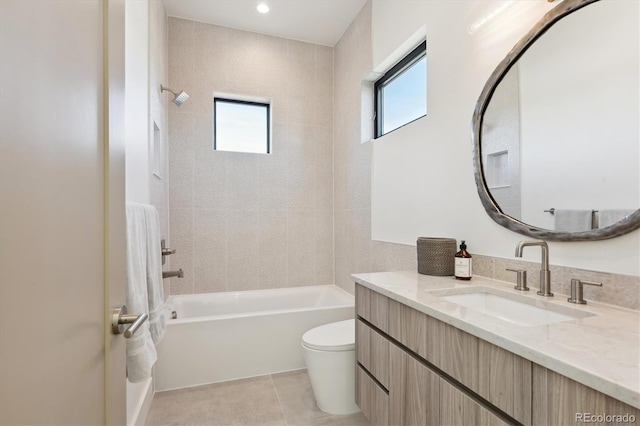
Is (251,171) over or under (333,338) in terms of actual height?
over

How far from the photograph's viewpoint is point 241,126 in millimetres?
3275

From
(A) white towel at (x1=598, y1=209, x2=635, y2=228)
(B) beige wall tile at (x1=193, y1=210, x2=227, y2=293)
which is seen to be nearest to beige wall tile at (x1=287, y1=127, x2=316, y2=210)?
(B) beige wall tile at (x1=193, y1=210, x2=227, y2=293)

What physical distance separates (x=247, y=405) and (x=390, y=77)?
Answer: 8.49 ft

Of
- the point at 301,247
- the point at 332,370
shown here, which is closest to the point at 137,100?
the point at 332,370

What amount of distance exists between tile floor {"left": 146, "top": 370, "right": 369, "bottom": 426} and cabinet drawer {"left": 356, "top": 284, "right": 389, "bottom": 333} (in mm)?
700

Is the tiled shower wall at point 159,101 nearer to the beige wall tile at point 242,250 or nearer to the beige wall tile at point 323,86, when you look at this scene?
the beige wall tile at point 242,250

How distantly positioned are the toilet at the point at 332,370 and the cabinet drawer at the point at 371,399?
12 centimetres

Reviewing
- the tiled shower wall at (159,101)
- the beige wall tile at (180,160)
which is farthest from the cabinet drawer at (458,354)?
the beige wall tile at (180,160)

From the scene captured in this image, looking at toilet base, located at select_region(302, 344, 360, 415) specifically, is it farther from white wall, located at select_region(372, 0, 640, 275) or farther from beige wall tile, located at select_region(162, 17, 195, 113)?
beige wall tile, located at select_region(162, 17, 195, 113)

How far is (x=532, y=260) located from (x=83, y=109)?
1.57 m

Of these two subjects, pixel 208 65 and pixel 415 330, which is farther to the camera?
pixel 208 65

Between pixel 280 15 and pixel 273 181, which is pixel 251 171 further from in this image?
pixel 280 15

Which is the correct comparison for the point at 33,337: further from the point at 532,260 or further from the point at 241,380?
the point at 241,380

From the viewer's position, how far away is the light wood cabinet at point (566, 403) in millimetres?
630
